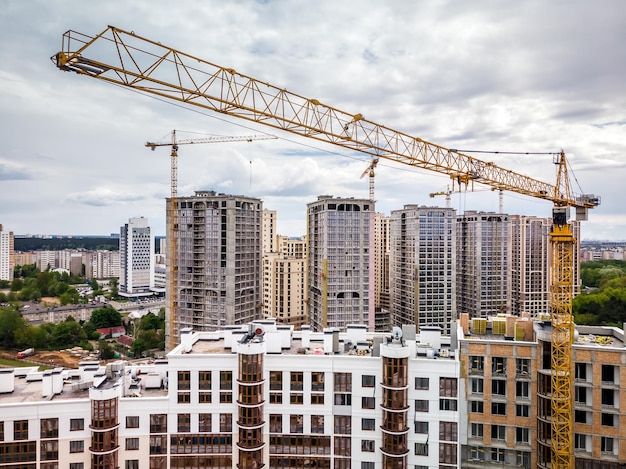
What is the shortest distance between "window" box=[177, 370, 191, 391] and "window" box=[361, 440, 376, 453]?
8303 millimetres

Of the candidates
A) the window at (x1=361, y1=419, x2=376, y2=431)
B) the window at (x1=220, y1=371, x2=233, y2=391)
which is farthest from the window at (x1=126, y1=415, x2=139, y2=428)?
the window at (x1=361, y1=419, x2=376, y2=431)

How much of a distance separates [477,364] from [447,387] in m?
1.97

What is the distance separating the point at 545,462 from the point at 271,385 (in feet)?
41.9

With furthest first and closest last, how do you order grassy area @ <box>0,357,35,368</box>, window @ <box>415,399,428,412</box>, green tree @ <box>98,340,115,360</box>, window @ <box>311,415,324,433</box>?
green tree @ <box>98,340,115,360</box>, grassy area @ <box>0,357,35,368</box>, window @ <box>311,415,324,433</box>, window @ <box>415,399,428,412</box>

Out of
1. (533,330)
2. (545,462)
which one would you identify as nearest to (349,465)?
(545,462)

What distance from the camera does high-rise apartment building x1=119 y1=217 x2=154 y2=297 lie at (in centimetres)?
12475

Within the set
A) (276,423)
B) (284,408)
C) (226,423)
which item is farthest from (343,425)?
(226,423)

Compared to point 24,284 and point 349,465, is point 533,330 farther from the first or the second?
point 24,284

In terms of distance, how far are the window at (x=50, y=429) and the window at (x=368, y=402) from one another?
13.1m

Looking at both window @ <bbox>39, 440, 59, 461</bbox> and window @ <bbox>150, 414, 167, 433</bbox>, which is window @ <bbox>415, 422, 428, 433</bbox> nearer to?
window @ <bbox>150, 414, 167, 433</bbox>

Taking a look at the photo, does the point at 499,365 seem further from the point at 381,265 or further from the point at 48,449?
the point at 381,265

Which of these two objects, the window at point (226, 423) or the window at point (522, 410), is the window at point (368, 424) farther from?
the window at point (522, 410)

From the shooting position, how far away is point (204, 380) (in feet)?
65.8

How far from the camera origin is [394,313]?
6159 centimetres
